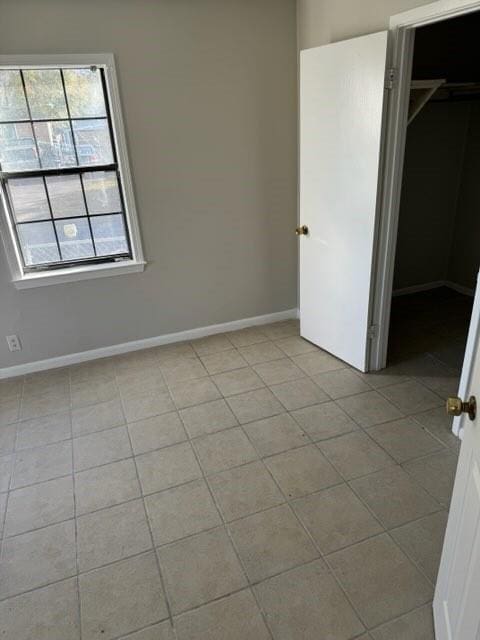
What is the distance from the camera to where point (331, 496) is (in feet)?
6.67

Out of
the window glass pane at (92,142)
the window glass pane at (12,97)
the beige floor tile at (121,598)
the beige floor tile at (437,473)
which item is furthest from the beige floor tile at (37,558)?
the window glass pane at (12,97)

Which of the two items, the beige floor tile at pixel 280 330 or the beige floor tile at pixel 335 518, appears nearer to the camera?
the beige floor tile at pixel 335 518

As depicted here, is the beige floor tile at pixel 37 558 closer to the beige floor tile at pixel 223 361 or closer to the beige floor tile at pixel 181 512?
the beige floor tile at pixel 181 512

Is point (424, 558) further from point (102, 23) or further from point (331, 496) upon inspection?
point (102, 23)

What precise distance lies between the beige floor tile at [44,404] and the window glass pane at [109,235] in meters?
1.05

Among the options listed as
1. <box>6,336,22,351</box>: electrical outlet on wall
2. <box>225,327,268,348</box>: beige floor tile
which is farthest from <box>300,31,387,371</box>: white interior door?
<box>6,336,22,351</box>: electrical outlet on wall

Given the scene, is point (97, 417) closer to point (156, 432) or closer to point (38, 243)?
point (156, 432)

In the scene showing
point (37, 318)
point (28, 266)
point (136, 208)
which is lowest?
point (37, 318)

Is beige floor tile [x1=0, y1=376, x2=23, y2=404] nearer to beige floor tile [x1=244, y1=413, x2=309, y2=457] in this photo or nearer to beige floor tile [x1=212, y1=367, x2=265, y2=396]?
beige floor tile [x1=212, y1=367, x2=265, y2=396]

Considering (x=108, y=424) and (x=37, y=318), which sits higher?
(x=37, y=318)

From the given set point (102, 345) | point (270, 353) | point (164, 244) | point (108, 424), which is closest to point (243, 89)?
point (164, 244)

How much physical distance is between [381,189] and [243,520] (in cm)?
195

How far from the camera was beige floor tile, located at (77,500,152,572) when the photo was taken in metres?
1.81

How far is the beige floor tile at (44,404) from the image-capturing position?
9.21 feet
